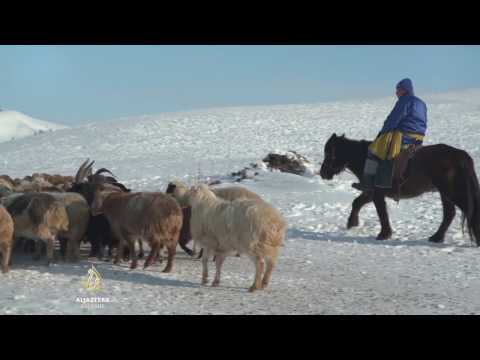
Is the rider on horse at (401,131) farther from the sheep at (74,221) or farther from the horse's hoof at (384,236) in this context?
the sheep at (74,221)

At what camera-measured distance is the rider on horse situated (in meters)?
11.5

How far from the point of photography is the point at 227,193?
9.75 meters

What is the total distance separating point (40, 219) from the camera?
8.55 m

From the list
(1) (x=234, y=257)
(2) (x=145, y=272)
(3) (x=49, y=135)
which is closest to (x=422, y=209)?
(1) (x=234, y=257)

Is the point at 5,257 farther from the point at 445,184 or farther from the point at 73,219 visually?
the point at 445,184

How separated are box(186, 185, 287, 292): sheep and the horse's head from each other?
209 inches

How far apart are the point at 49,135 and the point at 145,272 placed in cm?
3462

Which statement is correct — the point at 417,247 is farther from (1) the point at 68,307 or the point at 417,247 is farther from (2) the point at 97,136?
(2) the point at 97,136

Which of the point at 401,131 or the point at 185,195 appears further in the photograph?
the point at 401,131

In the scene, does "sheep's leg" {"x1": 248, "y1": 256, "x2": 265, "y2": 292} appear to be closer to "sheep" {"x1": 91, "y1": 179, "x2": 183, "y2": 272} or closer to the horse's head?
"sheep" {"x1": 91, "y1": 179, "x2": 183, "y2": 272}

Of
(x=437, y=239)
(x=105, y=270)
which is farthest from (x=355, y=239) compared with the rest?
(x=105, y=270)

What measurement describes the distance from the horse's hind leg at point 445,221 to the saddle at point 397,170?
0.82 metres

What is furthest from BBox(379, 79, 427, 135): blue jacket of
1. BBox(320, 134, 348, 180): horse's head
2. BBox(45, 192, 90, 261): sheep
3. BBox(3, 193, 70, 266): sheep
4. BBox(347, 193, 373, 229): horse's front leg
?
BBox(3, 193, 70, 266): sheep

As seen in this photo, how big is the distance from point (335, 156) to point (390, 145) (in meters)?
1.57
